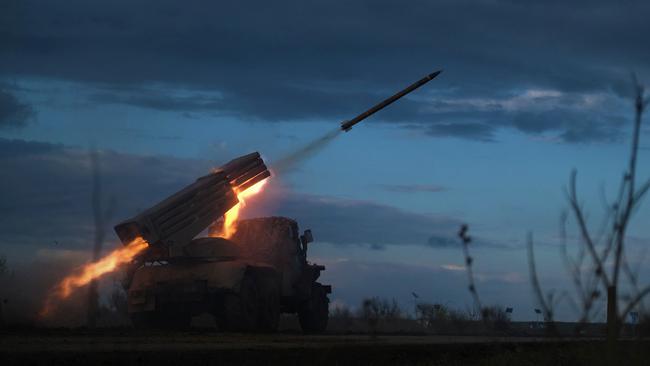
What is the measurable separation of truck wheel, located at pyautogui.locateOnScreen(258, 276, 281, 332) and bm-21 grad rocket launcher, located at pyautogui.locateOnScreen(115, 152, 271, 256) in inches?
97.3

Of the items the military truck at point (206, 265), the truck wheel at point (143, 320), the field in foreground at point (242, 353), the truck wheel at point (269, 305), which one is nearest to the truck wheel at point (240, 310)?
the military truck at point (206, 265)

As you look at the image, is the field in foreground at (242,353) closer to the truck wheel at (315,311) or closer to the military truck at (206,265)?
the military truck at (206,265)

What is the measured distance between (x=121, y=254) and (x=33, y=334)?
21.8 feet

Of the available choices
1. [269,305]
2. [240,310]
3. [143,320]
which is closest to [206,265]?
[240,310]

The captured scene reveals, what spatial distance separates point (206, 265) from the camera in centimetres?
2655

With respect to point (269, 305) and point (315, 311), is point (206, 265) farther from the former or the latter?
point (315, 311)

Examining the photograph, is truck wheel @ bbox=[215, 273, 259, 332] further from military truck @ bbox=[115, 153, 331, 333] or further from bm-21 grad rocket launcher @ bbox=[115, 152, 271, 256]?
bm-21 grad rocket launcher @ bbox=[115, 152, 271, 256]

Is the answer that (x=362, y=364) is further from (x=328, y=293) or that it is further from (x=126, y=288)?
(x=328, y=293)

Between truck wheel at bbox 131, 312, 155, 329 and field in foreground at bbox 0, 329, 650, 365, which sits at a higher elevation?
truck wheel at bbox 131, 312, 155, 329

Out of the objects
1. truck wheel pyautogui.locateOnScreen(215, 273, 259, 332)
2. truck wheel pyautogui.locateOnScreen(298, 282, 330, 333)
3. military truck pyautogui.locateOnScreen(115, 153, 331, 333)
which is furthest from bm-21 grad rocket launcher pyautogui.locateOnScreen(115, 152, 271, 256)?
truck wheel pyautogui.locateOnScreen(298, 282, 330, 333)

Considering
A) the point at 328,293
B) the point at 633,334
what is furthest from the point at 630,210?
the point at 328,293

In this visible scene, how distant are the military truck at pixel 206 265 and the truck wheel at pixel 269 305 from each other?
3 centimetres

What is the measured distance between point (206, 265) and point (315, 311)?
5548 millimetres

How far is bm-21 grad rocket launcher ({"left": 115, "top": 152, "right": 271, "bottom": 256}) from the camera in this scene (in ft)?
80.7
